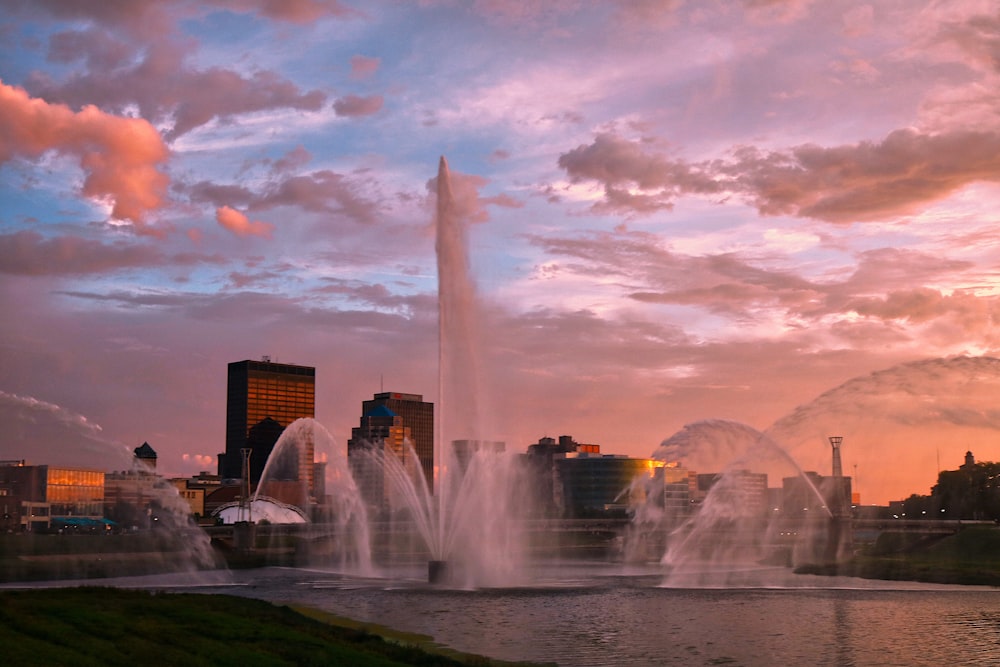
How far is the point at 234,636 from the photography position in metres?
49.2

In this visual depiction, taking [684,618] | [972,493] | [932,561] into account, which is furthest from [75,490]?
[972,493]

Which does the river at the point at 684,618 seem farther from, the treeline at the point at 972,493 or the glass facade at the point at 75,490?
the glass facade at the point at 75,490

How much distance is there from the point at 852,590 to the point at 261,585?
56570 mm

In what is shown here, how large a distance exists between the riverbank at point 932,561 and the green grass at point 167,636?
72.2m

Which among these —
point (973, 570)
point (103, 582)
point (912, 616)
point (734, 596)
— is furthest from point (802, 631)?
point (103, 582)

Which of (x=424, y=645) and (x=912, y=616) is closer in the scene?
(x=424, y=645)

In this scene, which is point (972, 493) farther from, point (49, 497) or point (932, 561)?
point (49, 497)

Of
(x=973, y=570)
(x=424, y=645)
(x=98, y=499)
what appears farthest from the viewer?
(x=98, y=499)

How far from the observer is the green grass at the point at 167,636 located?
39000 millimetres

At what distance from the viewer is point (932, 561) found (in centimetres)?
12538

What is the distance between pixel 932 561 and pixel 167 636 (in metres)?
105

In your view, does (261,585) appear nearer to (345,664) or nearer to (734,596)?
(734,596)

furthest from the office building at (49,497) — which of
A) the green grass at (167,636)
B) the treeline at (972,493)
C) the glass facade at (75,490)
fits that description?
the treeline at (972,493)

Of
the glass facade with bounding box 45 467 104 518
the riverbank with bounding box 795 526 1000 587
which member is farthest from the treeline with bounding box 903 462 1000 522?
the glass facade with bounding box 45 467 104 518
